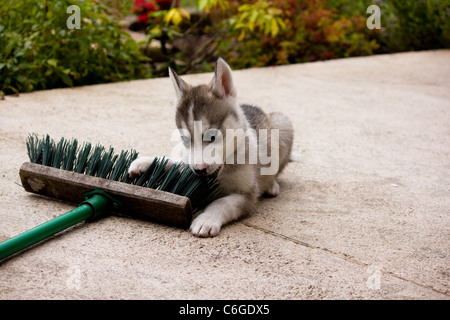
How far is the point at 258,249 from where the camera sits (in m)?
2.56

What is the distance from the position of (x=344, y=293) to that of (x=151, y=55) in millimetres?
7372

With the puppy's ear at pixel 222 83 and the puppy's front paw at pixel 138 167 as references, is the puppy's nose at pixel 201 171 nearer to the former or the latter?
the puppy's front paw at pixel 138 167

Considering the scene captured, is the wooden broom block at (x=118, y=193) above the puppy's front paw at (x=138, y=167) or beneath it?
beneath

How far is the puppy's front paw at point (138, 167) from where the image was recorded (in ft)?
9.42

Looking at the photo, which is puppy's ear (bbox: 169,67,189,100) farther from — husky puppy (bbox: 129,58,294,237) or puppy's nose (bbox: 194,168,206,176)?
puppy's nose (bbox: 194,168,206,176)

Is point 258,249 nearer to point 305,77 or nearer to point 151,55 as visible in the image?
point 305,77

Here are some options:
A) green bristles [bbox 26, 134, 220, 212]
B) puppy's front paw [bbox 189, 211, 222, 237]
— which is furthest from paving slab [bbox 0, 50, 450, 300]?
green bristles [bbox 26, 134, 220, 212]

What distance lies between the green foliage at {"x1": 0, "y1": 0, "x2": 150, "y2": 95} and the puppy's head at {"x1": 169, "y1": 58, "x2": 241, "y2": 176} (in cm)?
307

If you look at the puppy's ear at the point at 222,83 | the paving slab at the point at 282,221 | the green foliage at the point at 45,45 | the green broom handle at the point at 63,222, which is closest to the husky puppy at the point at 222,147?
the puppy's ear at the point at 222,83

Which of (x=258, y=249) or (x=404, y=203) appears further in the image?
(x=404, y=203)

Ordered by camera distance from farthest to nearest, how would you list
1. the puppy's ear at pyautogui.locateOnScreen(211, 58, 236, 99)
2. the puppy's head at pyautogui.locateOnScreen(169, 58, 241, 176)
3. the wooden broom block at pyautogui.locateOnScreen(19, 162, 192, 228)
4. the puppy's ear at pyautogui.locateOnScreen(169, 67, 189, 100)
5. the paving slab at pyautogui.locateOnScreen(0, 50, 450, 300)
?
1. the puppy's ear at pyautogui.locateOnScreen(169, 67, 189, 100)
2. the puppy's ear at pyautogui.locateOnScreen(211, 58, 236, 99)
3. the puppy's head at pyautogui.locateOnScreen(169, 58, 241, 176)
4. the wooden broom block at pyautogui.locateOnScreen(19, 162, 192, 228)
5. the paving slab at pyautogui.locateOnScreen(0, 50, 450, 300)

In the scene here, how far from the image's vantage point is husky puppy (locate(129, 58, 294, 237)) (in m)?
2.78

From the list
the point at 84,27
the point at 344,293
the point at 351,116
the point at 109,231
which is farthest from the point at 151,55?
the point at 344,293

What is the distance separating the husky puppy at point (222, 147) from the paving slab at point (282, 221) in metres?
0.13
